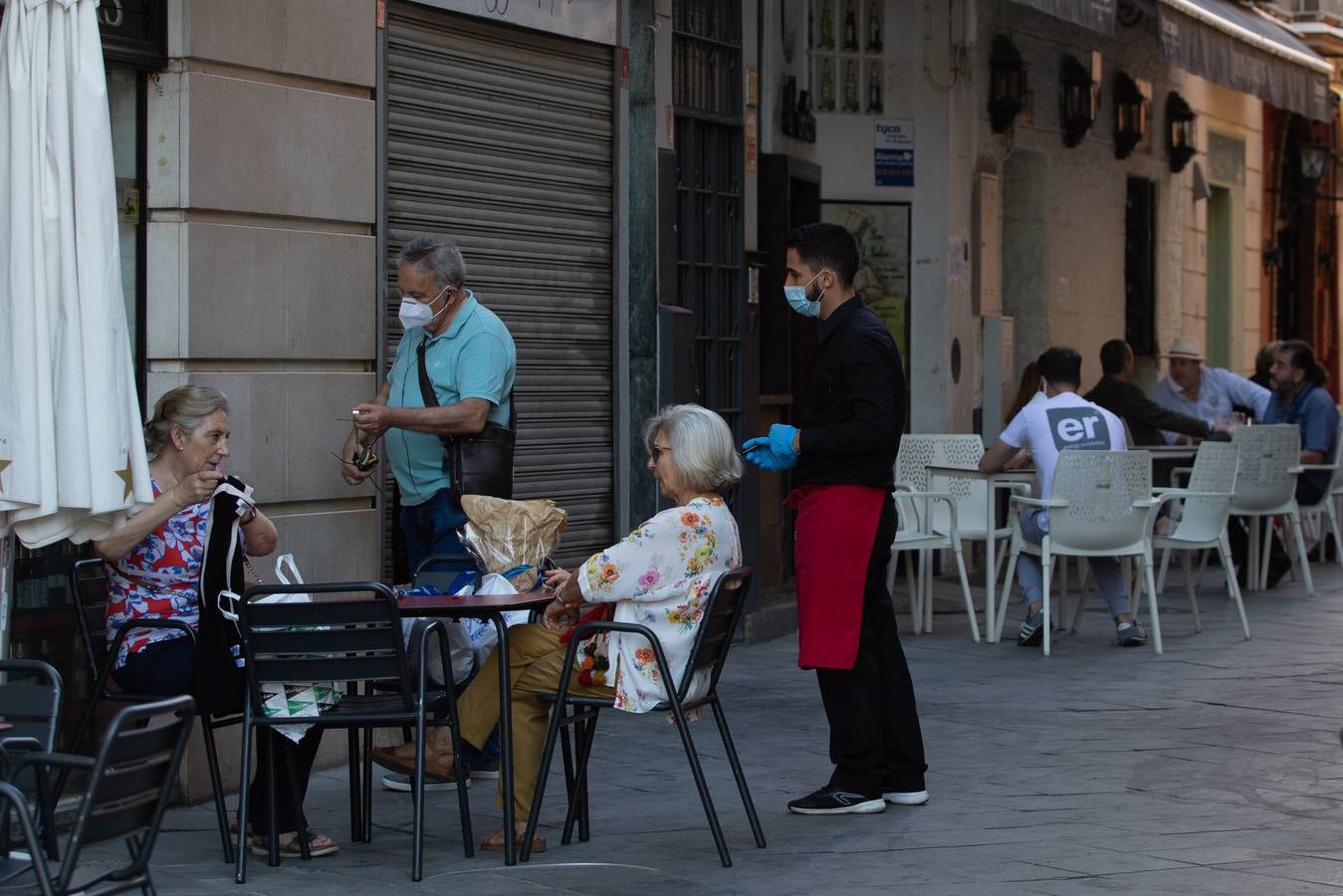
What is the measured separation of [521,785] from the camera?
20.1ft

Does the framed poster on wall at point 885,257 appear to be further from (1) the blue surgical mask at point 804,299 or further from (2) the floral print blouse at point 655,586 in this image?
(2) the floral print blouse at point 655,586

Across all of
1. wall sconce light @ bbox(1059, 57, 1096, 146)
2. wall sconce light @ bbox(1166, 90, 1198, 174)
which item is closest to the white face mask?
wall sconce light @ bbox(1059, 57, 1096, 146)

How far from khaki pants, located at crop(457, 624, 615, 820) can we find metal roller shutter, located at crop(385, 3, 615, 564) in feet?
8.18

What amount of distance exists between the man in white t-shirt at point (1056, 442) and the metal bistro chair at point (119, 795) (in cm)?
703

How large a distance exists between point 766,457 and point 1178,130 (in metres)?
14.4

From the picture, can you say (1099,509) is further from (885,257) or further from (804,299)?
(885,257)

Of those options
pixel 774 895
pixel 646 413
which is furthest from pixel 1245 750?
pixel 646 413

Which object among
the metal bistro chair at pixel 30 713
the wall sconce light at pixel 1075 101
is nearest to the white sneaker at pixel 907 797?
the metal bistro chair at pixel 30 713

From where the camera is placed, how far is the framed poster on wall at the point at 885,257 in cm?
1468

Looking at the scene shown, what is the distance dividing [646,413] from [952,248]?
5.28 m

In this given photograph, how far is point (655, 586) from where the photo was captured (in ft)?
19.5

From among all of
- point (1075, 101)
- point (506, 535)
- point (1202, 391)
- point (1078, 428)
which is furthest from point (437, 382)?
point (1075, 101)

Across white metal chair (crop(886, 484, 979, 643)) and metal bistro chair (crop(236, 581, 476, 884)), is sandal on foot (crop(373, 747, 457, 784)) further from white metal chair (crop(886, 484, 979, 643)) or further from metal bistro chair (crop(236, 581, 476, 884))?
white metal chair (crop(886, 484, 979, 643))

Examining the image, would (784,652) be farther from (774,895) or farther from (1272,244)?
(1272,244)
